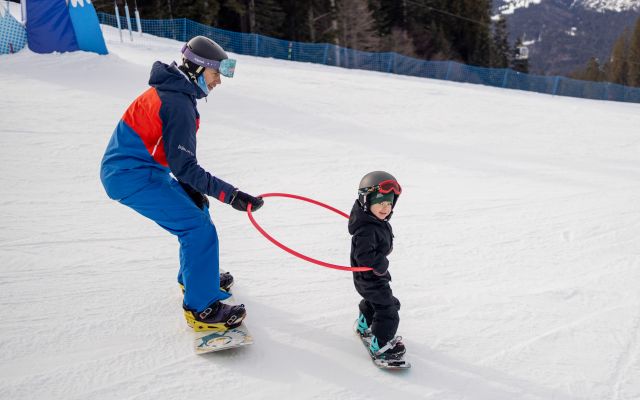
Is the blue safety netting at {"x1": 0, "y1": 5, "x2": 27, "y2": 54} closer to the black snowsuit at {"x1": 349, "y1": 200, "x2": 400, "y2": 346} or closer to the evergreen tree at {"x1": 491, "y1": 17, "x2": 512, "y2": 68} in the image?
the black snowsuit at {"x1": 349, "y1": 200, "x2": 400, "y2": 346}

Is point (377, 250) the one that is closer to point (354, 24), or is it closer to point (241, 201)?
point (241, 201)

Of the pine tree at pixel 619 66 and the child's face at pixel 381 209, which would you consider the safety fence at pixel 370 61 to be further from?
the pine tree at pixel 619 66

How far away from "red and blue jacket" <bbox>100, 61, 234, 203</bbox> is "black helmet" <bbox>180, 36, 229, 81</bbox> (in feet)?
0.29

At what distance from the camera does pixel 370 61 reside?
2602cm

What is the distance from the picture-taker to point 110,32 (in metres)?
20.6

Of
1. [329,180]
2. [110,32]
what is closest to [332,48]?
[110,32]

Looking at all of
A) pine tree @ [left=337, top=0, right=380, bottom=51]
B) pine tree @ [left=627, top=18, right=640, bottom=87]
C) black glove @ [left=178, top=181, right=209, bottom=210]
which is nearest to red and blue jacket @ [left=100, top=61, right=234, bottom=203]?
black glove @ [left=178, top=181, right=209, bottom=210]

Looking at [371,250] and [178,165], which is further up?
[178,165]

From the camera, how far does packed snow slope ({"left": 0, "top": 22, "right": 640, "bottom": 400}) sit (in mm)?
2994

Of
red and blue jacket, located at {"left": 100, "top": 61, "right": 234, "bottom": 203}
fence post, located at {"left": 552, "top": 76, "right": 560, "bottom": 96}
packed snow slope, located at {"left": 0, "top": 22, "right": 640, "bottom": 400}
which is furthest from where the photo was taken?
fence post, located at {"left": 552, "top": 76, "right": 560, "bottom": 96}

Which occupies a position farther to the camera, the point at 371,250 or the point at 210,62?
the point at 210,62

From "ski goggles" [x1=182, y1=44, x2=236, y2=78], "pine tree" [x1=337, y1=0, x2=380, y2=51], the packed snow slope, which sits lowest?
the packed snow slope

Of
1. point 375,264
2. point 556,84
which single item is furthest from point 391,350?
point 556,84

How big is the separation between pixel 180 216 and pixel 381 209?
1253 mm
